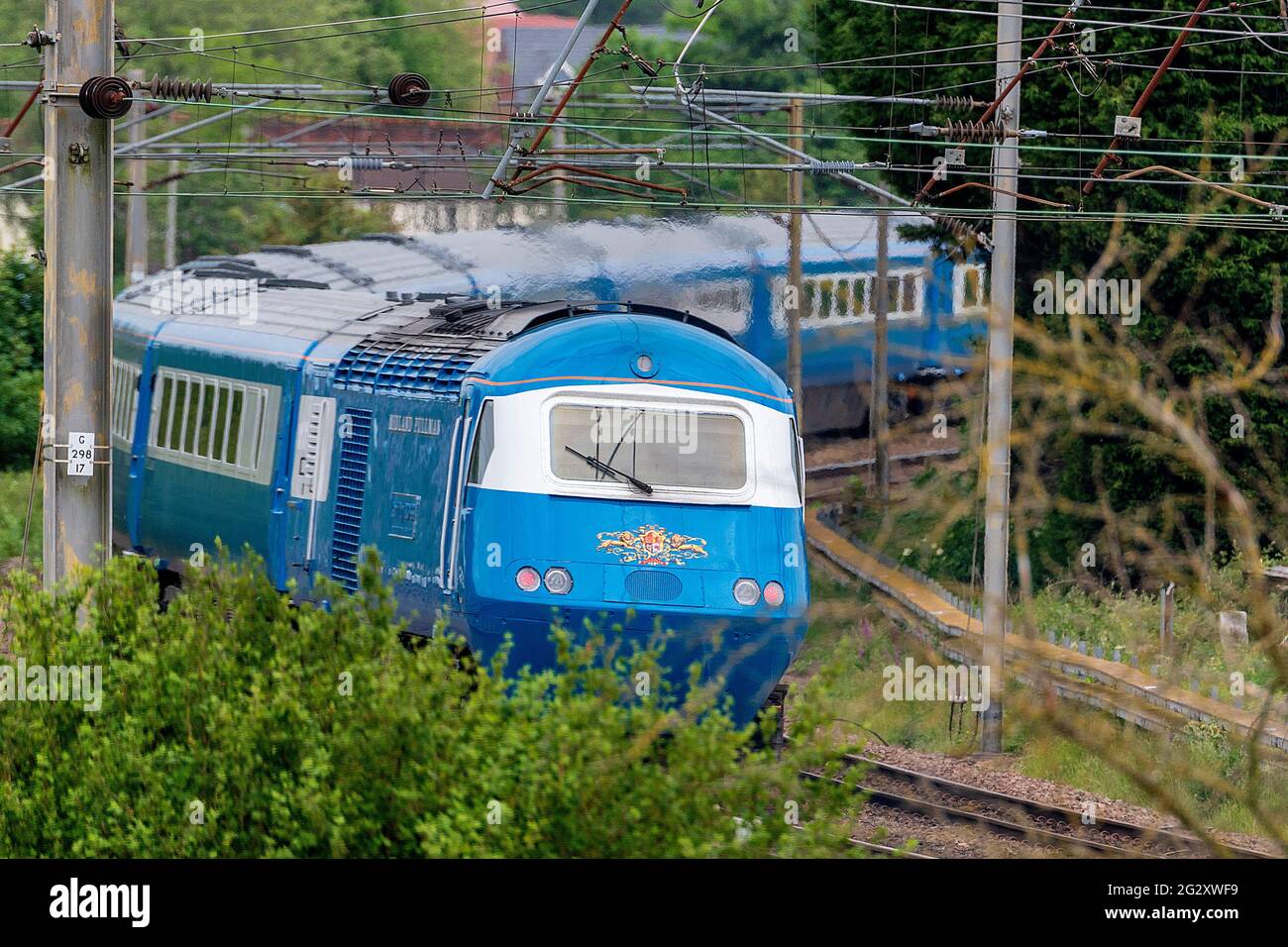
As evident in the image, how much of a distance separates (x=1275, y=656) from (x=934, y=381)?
81.3 feet

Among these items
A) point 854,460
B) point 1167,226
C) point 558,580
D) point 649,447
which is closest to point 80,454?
point 558,580

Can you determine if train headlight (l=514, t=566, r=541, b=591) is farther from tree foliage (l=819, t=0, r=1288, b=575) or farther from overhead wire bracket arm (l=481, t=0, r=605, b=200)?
tree foliage (l=819, t=0, r=1288, b=575)

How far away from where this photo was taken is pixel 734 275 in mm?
25750

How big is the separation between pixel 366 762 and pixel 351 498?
6.67 meters

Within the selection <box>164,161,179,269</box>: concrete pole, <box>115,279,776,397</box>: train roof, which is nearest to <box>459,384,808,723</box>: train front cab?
<box>115,279,776,397</box>: train roof

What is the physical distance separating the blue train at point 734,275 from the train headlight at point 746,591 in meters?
8.04

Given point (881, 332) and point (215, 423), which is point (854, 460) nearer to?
point (881, 332)

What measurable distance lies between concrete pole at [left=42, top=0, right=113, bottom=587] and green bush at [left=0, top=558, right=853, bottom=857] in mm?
2914

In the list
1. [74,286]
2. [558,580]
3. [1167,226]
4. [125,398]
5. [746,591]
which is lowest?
[746,591]

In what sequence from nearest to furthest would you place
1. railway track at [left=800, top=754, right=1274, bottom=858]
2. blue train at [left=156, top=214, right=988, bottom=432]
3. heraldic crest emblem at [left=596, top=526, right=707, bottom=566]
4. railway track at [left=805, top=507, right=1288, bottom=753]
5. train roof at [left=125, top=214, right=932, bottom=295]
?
heraldic crest emblem at [left=596, top=526, right=707, bottom=566] → railway track at [left=800, top=754, right=1274, bottom=858] → railway track at [left=805, top=507, right=1288, bottom=753] → train roof at [left=125, top=214, right=932, bottom=295] → blue train at [left=156, top=214, right=988, bottom=432]

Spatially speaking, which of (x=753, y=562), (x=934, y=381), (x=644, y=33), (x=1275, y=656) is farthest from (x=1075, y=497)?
(x=644, y=33)

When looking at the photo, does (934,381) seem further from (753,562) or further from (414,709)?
(414,709)

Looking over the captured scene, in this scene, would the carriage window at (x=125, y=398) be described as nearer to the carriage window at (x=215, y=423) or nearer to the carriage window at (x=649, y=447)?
the carriage window at (x=215, y=423)

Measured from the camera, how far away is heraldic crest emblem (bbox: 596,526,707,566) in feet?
40.5
